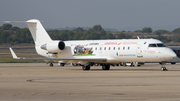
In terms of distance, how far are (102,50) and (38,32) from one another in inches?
361

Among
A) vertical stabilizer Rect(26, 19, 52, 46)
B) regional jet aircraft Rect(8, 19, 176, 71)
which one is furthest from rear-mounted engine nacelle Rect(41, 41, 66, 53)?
vertical stabilizer Rect(26, 19, 52, 46)

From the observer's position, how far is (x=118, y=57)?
119ft

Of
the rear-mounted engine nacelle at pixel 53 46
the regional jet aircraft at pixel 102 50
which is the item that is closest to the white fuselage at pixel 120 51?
the regional jet aircraft at pixel 102 50

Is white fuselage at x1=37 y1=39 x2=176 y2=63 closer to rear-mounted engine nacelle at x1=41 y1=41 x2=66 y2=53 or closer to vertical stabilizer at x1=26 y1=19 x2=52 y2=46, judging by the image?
rear-mounted engine nacelle at x1=41 y1=41 x2=66 y2=53

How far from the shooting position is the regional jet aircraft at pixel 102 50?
34500mm

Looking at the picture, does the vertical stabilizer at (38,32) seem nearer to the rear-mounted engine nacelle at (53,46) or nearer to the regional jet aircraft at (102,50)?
the regional jet aircraft at (102,50)

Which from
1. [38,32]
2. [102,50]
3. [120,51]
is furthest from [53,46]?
[120,51]

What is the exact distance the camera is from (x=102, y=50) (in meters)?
38.0

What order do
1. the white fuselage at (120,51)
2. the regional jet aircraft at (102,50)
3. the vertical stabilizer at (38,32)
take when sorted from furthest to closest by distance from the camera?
the vertical stabilizer at (38,32), the regional jet aircraft at (102,50), the white fuselage at (120,51)

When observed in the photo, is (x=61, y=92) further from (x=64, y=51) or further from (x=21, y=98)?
(x=64, y=51)

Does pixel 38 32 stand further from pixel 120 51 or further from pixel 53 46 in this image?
pixel 120 51

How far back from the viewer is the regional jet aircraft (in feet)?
113

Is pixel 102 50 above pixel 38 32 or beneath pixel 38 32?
beneath

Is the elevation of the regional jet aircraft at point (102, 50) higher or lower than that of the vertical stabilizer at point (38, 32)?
lower
